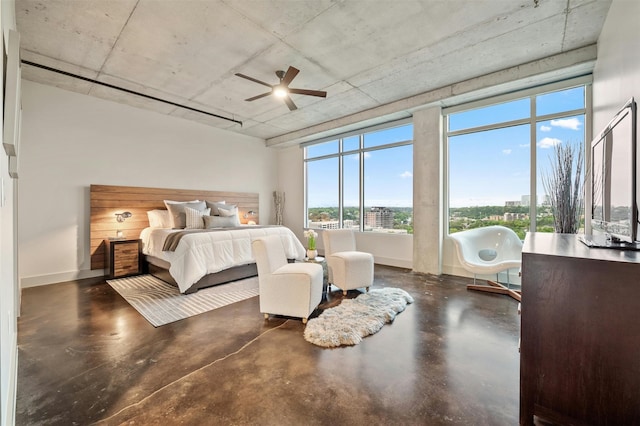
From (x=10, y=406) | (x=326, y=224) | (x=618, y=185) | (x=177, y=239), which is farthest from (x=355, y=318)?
(x=326, y=224)

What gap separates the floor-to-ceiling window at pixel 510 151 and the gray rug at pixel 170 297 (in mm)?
3643

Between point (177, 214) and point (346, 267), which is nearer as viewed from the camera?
point (346, 267)

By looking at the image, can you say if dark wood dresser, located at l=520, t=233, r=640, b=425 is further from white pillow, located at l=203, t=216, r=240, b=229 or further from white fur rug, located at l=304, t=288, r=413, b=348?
white pillow, located at l=203, t=216, r=240, b=229

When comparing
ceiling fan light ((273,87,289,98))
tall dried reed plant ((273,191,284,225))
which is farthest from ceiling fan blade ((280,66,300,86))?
tall dried reed plant ((273,191,284,225))

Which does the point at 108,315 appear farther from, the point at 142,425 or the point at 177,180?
the point at 177,180

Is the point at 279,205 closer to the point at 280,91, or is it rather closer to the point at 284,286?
the point at 280,91

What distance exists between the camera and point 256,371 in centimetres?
192

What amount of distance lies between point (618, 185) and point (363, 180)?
4.29m

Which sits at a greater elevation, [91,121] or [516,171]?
[91,121]

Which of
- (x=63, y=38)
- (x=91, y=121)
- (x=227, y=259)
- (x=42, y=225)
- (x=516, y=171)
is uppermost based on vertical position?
(x=63, y=38)

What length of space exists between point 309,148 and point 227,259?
3.94 meters

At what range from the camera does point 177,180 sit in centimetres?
541

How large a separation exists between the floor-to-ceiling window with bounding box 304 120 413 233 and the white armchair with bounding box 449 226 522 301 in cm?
130

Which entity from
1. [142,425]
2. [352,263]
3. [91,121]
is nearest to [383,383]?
[142,425]
